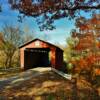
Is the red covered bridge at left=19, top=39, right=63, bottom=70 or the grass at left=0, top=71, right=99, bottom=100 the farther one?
the red covered bridge at left=19, top=39, right=63, bottom=70

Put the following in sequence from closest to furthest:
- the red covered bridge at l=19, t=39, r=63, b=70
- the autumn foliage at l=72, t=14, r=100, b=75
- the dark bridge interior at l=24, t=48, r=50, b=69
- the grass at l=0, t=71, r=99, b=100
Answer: the grass at l=0, t=71, r=99, b=100 → the autumn foliage at l=72, t=14, r=100, b=75 → the red covered bridge at l=19, t=39, r=63, b=70 → the dark bridge interior at l=24, t=48, r=50, b=69

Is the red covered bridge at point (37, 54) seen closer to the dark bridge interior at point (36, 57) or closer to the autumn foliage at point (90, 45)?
the dark bridge interior at point (36, 57)

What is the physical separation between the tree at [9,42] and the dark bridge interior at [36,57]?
5699 millimetres

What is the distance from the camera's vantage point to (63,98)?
1173 cm

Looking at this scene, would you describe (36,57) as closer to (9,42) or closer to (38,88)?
(9,42)

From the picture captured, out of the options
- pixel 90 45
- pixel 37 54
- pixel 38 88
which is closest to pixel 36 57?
pixel 37 54

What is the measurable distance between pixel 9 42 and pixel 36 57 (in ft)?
20.4

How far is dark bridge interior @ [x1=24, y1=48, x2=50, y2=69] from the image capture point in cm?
3688

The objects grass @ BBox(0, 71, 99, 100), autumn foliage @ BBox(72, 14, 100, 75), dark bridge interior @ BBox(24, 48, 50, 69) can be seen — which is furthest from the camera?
dark bridge interior @ BBox(24, 48, 50, 69)

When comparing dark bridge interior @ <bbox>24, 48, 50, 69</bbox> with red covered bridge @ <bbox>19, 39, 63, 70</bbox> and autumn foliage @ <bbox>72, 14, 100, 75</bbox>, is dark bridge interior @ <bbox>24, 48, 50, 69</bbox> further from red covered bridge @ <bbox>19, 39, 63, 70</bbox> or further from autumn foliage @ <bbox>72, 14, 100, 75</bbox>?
autumn foliage @ <bbox>72, 14, 100, 75</bbox>

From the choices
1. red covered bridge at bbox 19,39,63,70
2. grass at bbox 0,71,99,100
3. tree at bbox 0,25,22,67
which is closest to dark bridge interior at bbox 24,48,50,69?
red covered bridge at bbox 19,39,63,70

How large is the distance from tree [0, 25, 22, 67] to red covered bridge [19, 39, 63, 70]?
5.99 m

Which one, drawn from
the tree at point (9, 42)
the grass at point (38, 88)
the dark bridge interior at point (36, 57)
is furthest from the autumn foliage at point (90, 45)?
the tree at point (9, 42)

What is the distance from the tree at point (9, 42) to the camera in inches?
1764
